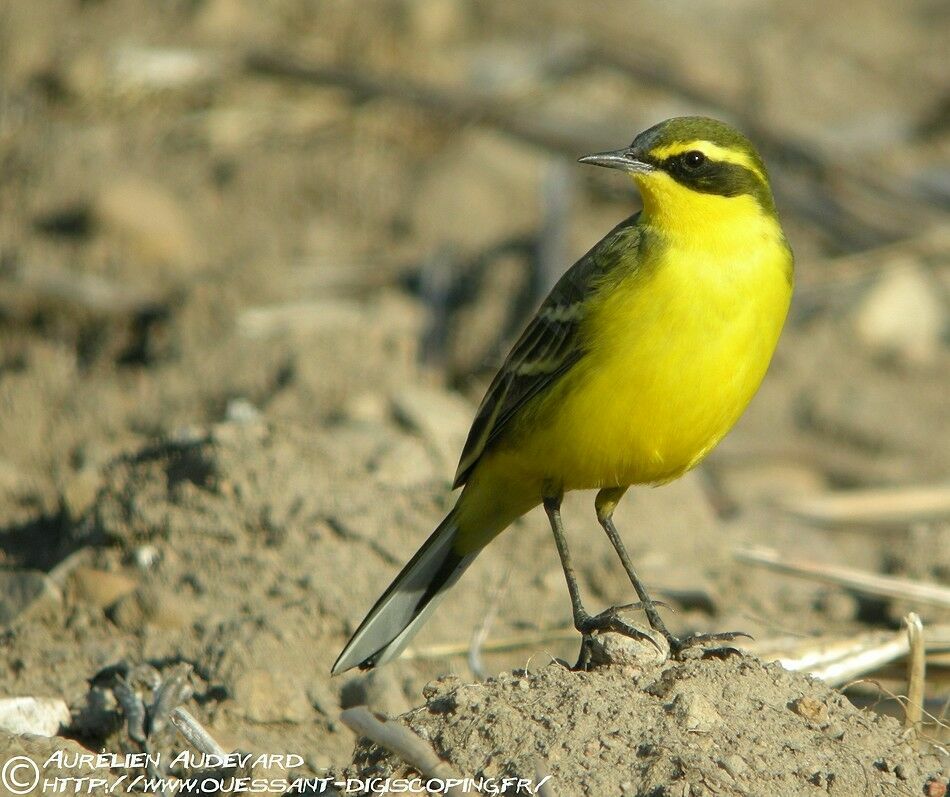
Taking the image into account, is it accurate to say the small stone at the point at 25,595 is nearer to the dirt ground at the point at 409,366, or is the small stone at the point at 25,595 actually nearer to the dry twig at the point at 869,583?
the dirt ground at the point at 409,366

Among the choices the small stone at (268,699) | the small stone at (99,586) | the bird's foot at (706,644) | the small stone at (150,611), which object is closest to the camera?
the bird's foot at (706,644)

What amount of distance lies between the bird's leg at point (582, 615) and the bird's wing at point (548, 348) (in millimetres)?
418

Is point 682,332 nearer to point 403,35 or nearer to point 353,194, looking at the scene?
point 353,194

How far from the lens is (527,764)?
4.70 m

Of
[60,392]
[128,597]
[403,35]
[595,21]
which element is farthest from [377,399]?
[595,21]

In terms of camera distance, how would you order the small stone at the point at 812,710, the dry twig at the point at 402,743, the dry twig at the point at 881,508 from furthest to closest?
the dry twig at the point at 881,508 → the small stone at the point at 812,710 → the dry twig at the point at 402,743

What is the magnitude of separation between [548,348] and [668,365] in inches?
31.8

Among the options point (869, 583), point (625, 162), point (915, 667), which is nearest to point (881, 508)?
point (869, 583)

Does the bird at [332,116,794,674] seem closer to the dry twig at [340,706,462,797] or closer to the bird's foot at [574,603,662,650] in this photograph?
the bird's foot at [574,603,662,650]

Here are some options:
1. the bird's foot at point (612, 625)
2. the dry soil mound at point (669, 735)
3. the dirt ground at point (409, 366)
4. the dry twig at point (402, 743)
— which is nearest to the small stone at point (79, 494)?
the dirt ground at point (409, 366)

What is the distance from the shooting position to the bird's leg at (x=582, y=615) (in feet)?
19.2

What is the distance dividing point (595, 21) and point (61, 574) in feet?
31.3

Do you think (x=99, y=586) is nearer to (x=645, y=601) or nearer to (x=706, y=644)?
(x=645, y=601)

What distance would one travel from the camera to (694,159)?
6438 millimetres
